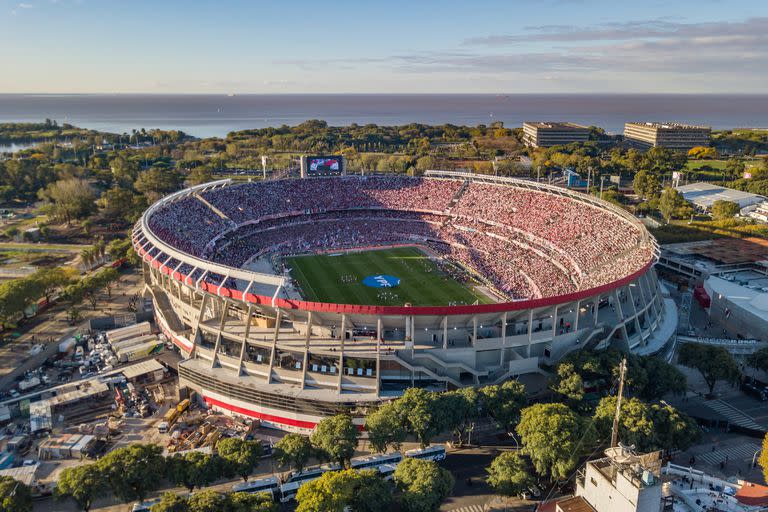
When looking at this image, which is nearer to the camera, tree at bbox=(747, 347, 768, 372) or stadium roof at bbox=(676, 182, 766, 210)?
tree at bbox=(747, 347, 768, 372)

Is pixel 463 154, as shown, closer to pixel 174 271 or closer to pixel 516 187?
pixel 516 187

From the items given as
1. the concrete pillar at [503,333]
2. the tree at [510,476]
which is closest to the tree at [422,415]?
the tree at [510,476]

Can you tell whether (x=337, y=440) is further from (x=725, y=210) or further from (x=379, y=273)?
(x=725, y=210)

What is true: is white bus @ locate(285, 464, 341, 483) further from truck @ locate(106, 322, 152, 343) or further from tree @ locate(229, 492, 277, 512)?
truck @ locate(106, 322, 152, 343)

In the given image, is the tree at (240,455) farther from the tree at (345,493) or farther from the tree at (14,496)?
the tree at (14,496)

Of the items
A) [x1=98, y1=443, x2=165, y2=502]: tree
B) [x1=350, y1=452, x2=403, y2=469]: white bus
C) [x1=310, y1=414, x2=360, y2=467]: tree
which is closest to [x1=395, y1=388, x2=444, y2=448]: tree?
[x1=350, y1=452, x2=403, y2=469]: white bus

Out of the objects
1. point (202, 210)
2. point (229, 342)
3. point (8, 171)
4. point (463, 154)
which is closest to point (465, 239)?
point (202, 210)
